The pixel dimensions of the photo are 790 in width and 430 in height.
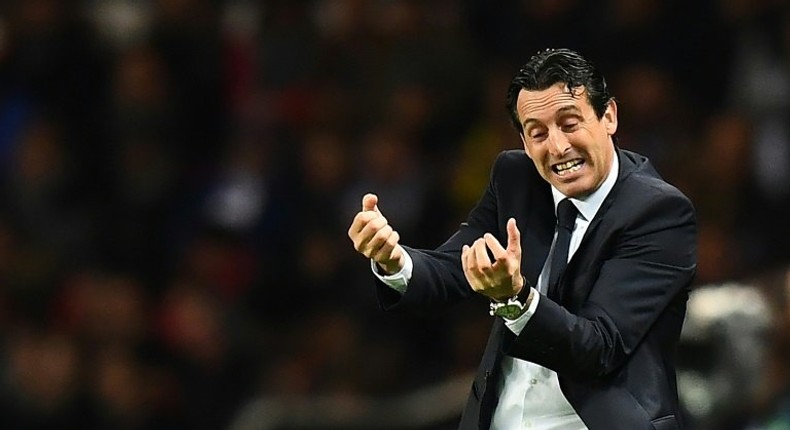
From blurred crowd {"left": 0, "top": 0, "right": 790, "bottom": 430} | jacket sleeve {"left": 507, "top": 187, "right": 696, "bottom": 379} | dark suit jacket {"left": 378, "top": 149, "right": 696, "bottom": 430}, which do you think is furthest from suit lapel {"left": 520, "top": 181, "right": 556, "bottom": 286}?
blurred crowd {"left": 0, "top": 0, "right": 790, "bottom": 430}

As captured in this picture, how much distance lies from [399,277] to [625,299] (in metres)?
0.43

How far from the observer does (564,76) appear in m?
2.71

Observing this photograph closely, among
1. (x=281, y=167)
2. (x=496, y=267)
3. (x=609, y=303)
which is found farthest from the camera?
(x=281, y=167)

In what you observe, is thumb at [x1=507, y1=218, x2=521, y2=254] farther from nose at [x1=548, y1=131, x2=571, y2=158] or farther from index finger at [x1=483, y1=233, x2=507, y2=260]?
nose at [x1=548, y1=131, x2=571, y2=158]

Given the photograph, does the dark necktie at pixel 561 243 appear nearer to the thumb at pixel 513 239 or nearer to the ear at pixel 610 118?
the ear at pixel 610 118

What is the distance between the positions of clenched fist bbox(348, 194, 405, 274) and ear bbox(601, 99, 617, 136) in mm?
430

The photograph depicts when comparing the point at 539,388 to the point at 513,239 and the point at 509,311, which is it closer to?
the point at 509,311

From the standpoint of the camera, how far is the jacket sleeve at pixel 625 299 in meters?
2.55

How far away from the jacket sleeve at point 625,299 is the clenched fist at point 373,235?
0.32 meters

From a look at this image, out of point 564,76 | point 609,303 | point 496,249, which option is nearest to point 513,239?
point 496,249

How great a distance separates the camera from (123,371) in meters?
6.01

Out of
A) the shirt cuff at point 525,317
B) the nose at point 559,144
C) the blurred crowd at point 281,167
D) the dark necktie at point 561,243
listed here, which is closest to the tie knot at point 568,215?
the dark necktie at point 561,243

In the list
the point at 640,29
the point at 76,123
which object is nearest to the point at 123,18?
the point at 76,123

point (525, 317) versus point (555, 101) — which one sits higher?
point (555, 101)
